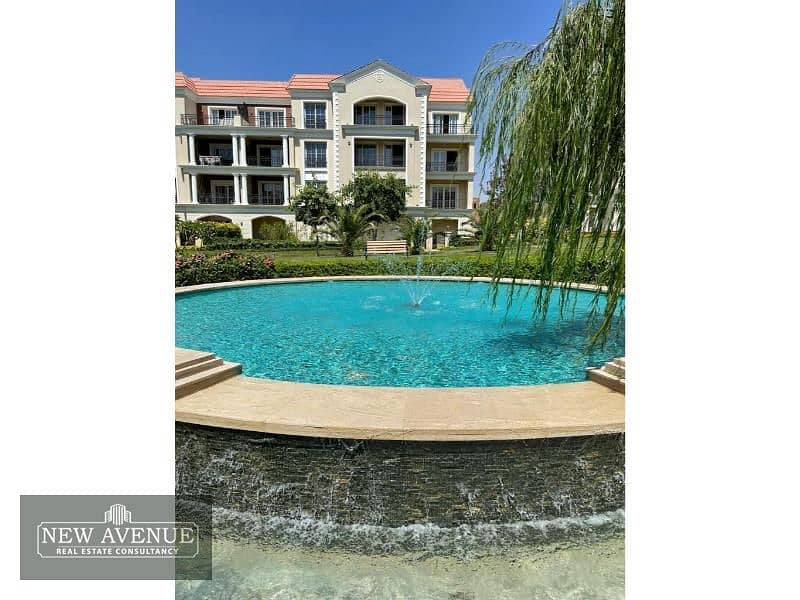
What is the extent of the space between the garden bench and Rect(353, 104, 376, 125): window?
9956mm

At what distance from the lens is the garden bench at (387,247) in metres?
25.2

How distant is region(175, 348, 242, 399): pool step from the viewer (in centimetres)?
345

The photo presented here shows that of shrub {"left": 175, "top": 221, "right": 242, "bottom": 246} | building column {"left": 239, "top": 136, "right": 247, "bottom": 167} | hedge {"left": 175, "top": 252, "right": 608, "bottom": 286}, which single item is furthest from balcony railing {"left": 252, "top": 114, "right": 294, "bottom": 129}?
hedge {"left": 175, "top": 252, "right": 608, "bottom": 286}

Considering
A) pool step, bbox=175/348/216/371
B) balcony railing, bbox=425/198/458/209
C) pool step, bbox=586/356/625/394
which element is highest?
balcony railing, bbox=425/198/458/209

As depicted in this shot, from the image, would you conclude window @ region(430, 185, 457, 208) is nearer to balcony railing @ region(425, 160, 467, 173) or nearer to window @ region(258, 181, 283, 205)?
balcony railing @ region(425, 160, 467, 173)

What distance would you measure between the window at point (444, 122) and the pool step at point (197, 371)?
30258 mm

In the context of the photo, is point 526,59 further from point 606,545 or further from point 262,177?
point 262,177

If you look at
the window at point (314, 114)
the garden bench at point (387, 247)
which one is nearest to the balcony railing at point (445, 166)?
the garden bench at point (387, 247)

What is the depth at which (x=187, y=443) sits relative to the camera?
10.1 feet

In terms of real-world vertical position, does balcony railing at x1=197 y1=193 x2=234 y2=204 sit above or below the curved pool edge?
above

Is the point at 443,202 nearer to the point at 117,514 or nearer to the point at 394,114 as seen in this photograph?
the point at 394,114

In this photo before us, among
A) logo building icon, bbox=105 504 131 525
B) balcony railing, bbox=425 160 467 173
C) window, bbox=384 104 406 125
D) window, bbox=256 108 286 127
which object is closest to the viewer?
logo building icon, bbox=105 504 131 525

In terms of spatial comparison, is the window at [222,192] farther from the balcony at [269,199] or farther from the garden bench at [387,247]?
the garden bench at [387,247]

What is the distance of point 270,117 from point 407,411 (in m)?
33.4
